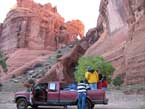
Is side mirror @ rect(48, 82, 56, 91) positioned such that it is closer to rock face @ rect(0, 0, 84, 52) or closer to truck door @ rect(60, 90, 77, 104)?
truck door @ rect(60, 90, 77, 104)

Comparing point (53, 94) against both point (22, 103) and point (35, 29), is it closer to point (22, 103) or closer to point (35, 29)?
point (22, 103)

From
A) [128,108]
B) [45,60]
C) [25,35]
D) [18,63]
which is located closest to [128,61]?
[128,108]

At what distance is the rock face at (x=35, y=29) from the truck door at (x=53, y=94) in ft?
279

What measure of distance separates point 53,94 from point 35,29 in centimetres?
8756

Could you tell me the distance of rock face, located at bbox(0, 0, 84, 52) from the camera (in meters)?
107

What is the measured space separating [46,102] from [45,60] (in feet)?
232

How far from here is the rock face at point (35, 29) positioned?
10656 centimetres

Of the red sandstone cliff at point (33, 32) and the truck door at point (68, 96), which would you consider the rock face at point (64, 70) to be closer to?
the red sandstone cliff at point (33, 32)

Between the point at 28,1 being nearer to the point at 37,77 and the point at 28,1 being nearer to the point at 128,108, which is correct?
the point at 37,77

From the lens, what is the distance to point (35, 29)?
107500 mm

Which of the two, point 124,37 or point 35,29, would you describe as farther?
point 35,29

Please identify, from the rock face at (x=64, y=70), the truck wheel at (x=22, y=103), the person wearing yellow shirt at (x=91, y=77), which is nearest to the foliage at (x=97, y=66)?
the rock face at (x=64, y=70)

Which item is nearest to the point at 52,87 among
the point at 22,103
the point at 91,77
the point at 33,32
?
the point at 22,103

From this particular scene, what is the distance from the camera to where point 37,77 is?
7538cm
